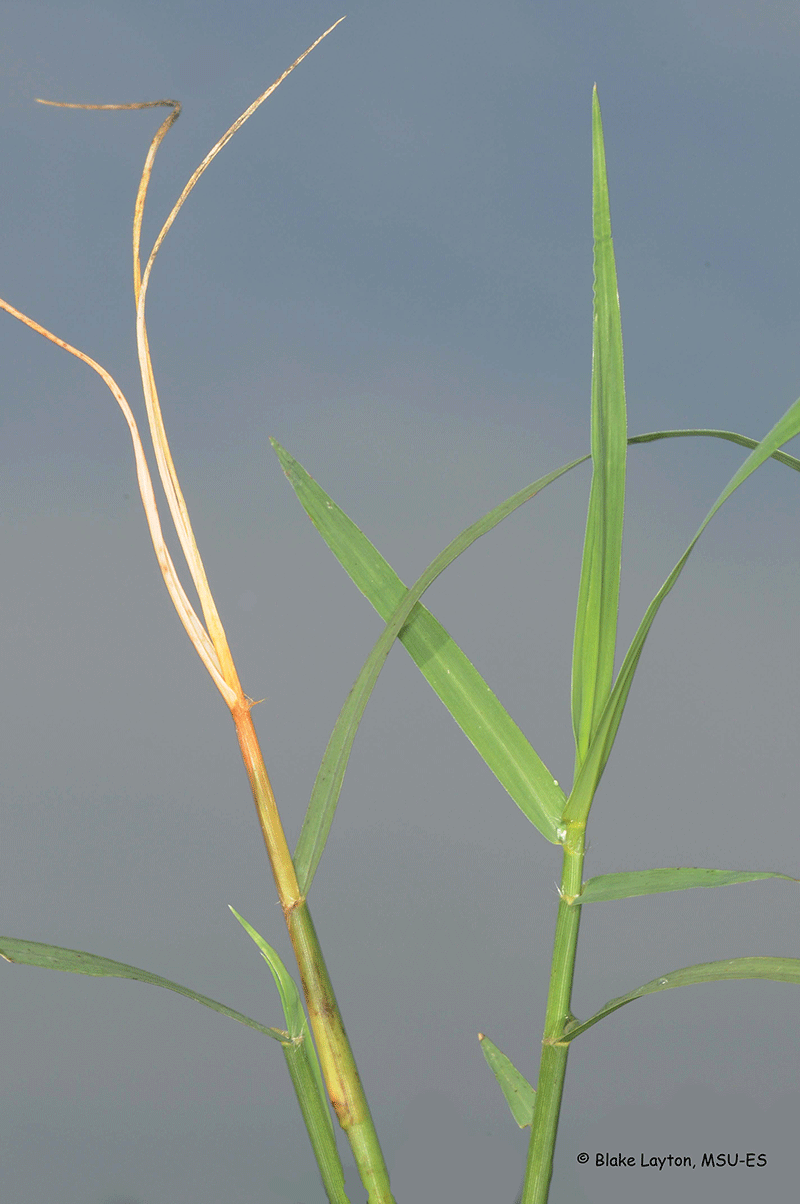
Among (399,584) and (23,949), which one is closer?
(23,949)

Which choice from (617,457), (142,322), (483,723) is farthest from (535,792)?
(142,322)

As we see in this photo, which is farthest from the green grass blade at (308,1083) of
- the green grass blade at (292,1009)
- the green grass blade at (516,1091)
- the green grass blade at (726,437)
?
the green grass blade at (726,437)

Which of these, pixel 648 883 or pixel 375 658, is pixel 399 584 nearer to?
pixel 375 658

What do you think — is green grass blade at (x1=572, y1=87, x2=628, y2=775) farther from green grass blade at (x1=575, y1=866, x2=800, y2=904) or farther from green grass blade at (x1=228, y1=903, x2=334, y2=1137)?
green grass blade at (x1=228, y1=903, x2=334, y2=1137)

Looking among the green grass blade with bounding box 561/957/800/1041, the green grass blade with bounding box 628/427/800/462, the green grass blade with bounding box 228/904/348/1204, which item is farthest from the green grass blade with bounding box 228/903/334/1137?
the green grass blade with bounding box 628/427/800/462

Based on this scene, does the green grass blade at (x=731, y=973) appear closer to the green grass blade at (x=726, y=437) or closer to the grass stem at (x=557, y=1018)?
the grass stem at (x=557, y=1018)

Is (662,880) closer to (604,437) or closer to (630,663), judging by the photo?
(630,663)

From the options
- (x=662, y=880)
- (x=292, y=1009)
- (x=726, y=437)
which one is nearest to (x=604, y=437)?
(x=726, y=437)
